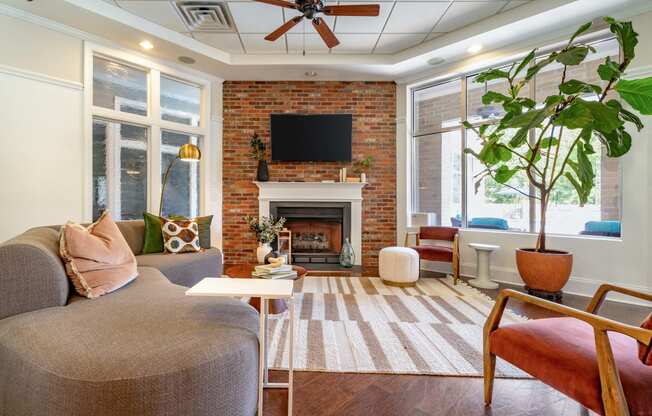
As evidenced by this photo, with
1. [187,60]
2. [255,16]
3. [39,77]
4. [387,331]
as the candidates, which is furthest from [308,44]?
[387,331]

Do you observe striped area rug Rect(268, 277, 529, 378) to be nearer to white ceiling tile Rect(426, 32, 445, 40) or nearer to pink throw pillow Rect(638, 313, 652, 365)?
pink throw pillow Rect(638, 313, 652, 365)

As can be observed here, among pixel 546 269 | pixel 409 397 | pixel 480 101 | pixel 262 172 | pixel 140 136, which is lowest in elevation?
pixel 409 397

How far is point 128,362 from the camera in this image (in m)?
0.93

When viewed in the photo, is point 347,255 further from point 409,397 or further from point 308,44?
point 308,44

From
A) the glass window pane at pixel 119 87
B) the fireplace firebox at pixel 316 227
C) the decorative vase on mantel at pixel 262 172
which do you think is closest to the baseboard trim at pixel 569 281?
the fireplace firebox at pixel 316 227

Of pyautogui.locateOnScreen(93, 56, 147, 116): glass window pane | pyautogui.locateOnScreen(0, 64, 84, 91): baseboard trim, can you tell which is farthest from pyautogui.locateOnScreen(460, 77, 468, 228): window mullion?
pyautogui.locateOnScreen(0, 64, 84, 91): baseboard trim

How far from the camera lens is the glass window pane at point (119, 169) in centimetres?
357

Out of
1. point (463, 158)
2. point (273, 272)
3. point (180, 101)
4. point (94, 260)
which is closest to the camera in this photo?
point (94, 260)

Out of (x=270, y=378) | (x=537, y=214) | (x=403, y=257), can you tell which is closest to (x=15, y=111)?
(x=270, y=378)

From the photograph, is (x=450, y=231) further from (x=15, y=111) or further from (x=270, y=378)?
(x=15, y=111)

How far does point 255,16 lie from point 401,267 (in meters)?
3.44

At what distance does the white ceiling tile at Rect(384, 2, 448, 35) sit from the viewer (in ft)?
10.1

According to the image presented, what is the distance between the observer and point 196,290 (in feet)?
3.77

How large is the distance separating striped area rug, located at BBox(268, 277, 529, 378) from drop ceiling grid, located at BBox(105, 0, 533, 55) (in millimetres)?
3211
